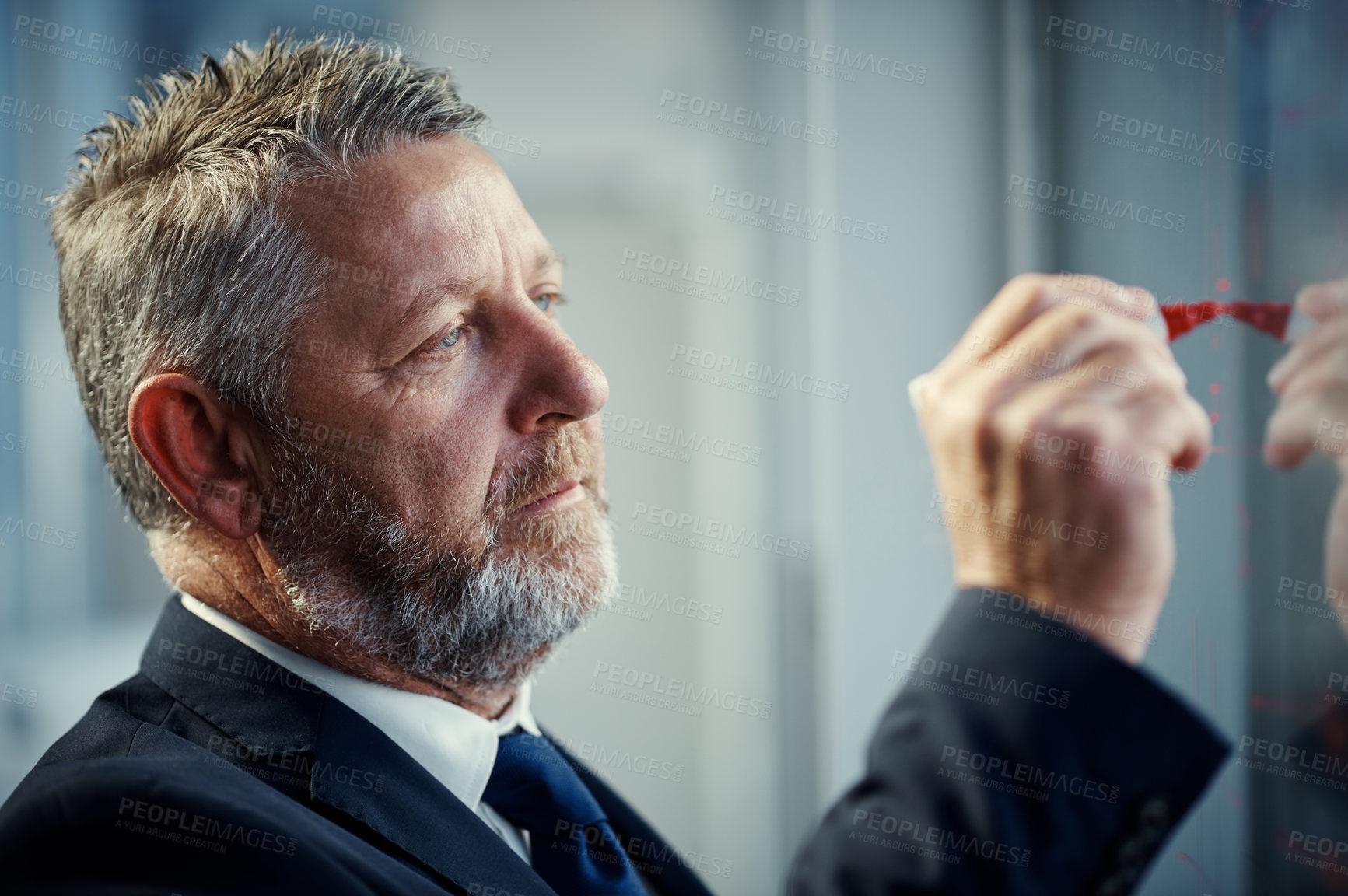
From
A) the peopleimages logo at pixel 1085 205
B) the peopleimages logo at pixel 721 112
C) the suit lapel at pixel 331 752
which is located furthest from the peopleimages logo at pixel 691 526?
the suit lapel at pixel 331 752

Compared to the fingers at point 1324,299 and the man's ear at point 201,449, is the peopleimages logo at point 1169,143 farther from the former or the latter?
the man's ear at point 201,449

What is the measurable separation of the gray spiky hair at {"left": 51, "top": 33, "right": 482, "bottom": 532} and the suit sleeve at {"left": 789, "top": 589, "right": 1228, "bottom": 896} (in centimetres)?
69

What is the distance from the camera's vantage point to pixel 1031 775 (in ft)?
2.01

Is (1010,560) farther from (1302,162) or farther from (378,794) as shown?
(378,794)

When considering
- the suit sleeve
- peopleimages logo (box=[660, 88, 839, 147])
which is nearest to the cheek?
the suit sleeve

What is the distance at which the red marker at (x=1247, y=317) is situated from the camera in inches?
30.6

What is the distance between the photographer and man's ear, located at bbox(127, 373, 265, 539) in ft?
3.04

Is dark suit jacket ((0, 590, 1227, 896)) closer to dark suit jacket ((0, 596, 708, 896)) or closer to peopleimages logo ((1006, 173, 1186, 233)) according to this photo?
dark suit jacket ((0, 596, 708, 896))

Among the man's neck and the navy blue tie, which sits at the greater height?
the man's neck

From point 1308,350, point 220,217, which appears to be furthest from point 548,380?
point 1308,350

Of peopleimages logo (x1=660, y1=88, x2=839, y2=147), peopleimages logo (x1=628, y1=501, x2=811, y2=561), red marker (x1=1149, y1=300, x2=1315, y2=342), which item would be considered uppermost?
peopleimages logo (x1=660, y1=88, x2=839, y2=147)

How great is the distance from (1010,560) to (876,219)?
3.97ft

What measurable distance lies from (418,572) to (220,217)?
1.33 ft

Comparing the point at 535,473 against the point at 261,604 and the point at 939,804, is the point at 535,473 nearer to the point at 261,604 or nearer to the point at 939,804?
the point at 261,604
